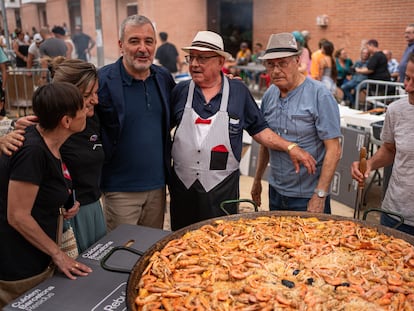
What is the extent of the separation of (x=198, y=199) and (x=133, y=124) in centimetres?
74

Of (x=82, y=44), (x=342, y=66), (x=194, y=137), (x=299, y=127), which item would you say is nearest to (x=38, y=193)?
(x=194, y=137)

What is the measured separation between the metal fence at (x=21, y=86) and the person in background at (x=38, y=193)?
8396 millimetres

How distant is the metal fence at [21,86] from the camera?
32.7 feet

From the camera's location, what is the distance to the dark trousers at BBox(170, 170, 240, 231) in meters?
3.12

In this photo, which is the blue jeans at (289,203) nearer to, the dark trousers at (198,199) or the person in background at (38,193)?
the dark trousers at (198,199)

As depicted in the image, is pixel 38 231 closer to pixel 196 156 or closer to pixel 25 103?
pixel 196 156

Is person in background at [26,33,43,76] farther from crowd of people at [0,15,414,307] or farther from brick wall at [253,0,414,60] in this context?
crowd of people at [0,15,414,307]

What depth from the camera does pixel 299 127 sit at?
10.2ft

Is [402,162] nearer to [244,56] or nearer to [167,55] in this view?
[167,55]

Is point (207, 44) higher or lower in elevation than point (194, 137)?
higher

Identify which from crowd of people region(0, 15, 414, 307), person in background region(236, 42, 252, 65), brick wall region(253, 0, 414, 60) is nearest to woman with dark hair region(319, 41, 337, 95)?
brick wall region(253, 0, 414, 60)

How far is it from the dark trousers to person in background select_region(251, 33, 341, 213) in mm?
388

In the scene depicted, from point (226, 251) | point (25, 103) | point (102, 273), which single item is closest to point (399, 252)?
point (226, 251)

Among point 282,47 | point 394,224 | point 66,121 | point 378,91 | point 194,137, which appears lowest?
point 394,224
